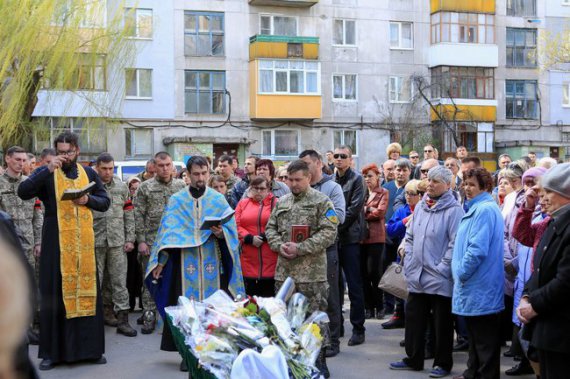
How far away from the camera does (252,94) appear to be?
1391 inches

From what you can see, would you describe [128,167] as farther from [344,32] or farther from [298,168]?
[298,168]

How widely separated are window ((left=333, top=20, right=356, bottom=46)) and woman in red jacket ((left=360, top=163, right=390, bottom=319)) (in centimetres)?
2690

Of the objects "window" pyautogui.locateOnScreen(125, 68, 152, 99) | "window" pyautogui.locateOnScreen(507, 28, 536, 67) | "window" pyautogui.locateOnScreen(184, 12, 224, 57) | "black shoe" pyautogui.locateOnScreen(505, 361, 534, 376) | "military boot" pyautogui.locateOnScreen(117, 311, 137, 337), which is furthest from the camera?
"window" pyautogui.locateOnScreen(507, 28, 536, 67)

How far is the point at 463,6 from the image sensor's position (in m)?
38.3

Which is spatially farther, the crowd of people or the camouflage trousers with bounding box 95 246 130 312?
the camouflage trousers with bounding box 95 246 130 312

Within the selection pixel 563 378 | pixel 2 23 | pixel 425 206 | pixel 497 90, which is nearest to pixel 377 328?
pixel 425 206

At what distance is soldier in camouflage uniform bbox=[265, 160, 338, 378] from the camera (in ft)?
24.9

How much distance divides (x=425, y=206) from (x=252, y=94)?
28.1m

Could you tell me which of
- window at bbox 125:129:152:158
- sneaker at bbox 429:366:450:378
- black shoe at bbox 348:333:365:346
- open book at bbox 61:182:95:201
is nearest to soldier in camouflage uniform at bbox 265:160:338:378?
sneaker at bbox 429:366:450:378

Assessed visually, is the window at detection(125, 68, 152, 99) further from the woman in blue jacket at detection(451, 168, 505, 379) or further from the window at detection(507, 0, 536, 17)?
the woman in blue jacket at detection(451, 168, 505, 379)

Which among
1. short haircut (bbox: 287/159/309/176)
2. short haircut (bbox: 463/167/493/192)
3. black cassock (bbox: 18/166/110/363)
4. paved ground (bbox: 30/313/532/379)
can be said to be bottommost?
paved ground (bbox: 30/313/532/379)

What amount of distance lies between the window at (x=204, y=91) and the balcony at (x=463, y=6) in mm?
11371

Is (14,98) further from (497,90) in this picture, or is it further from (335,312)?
(497,90)

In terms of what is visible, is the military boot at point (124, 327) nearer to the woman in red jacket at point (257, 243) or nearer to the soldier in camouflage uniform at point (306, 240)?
the woman in red jacket at point (257, 243)
